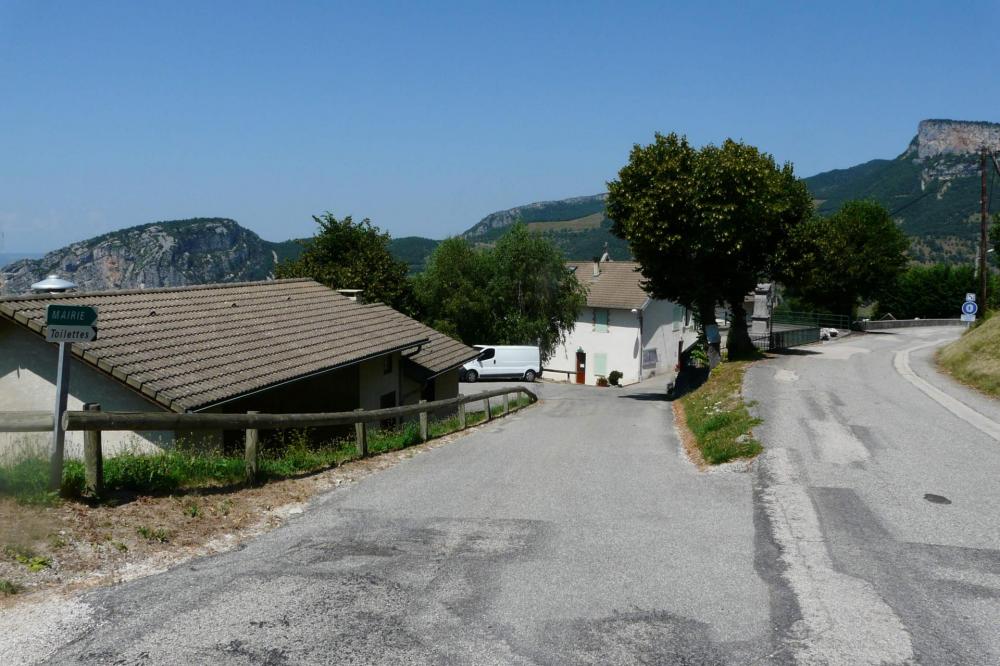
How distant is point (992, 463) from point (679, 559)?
7.33 meters

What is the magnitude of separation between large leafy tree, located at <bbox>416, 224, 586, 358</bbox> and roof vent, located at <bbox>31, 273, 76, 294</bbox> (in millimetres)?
38075

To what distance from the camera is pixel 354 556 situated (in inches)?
281

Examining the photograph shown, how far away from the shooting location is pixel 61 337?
25.2 ft

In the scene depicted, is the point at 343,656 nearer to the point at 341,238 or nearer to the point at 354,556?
the point at 354,556

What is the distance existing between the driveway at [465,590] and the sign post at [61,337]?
2.01 m

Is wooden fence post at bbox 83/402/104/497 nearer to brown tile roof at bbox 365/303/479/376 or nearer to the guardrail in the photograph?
brown tile roof at bbox 365/303/479/376

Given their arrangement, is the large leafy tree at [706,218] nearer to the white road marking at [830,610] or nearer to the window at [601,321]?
the white road marking at [830,610]

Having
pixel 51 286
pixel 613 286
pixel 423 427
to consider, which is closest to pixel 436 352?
pixel 423 427

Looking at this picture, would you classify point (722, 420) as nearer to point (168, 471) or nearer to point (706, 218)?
point (168, 471)

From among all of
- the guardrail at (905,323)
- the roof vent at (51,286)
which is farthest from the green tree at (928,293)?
the roof vent at (51,286)

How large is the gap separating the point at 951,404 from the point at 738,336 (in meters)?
14.6

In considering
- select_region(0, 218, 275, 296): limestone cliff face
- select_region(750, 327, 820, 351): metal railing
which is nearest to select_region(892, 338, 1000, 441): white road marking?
select_region(750, 327, 820, 351): metal railing

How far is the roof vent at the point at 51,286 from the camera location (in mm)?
14992

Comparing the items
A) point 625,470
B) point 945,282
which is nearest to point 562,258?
point 945,282
